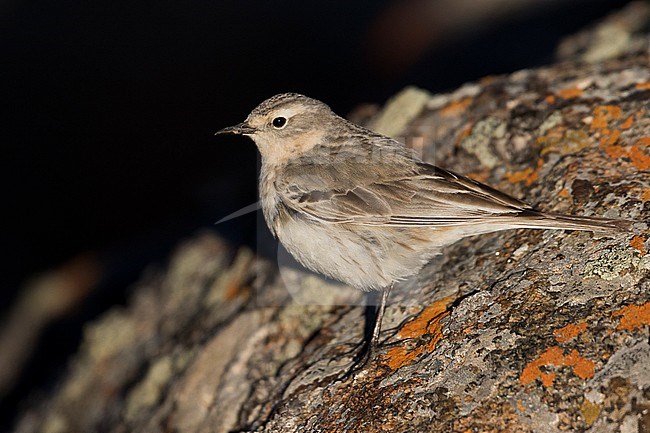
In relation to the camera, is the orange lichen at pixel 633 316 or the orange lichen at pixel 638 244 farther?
the orange lichen at pixel 638 244

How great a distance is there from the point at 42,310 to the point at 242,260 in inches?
153

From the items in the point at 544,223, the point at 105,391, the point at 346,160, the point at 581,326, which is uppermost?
the point at 346,160

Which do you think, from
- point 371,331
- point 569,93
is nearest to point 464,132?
point 569,93

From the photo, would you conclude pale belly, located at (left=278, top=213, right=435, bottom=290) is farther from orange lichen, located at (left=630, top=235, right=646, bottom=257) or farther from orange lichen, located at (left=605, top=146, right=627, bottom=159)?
orange lichen, located at (left=605, top=146, right=627, bottom=159)

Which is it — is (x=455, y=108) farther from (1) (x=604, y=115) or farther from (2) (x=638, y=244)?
(2) (x=638, y=244)

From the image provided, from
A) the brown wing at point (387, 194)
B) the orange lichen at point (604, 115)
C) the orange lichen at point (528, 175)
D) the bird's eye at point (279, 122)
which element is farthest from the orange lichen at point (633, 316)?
the bird's eye at point (279, 122)

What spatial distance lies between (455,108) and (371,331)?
3093mm

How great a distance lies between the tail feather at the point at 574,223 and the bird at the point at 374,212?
1 cm

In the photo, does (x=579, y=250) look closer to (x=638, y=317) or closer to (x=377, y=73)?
(x=638, y=317)

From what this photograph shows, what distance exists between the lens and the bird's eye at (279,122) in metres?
7.12

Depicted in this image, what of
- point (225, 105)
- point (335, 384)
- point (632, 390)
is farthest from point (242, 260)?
point (225, 105)

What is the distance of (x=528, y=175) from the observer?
6773 mm

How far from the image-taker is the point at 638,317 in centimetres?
473

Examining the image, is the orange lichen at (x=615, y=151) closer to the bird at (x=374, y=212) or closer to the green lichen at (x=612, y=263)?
the bird at (x=374, y=212)
